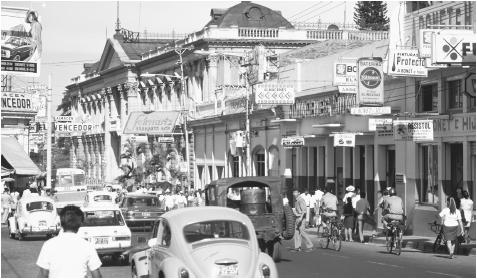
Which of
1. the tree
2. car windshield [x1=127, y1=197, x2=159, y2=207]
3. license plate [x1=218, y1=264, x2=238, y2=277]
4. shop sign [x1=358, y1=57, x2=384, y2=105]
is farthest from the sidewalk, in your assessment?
the tree

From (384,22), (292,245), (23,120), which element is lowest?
(292,245)

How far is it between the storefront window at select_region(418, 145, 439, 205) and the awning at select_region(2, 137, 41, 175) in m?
14.9

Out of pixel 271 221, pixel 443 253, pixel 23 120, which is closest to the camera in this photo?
pixel 271 221

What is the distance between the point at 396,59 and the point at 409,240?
5.70 meters

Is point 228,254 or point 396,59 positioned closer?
point 228,254

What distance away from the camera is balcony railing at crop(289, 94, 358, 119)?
135 ft

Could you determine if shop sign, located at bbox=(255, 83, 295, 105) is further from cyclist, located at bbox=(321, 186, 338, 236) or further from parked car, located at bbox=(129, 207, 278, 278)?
parked car, located at bbox=(129, 207, 278, 278)

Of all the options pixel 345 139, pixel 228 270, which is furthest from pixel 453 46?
pixel 228 270

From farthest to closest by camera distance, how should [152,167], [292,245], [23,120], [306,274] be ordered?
[152,167], [23,120], [292,245], [306,274]

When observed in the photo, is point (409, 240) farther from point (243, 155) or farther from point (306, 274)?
→ point (243, 155)

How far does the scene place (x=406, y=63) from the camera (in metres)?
31.5

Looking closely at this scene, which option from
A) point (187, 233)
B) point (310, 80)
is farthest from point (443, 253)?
point (310, 80)

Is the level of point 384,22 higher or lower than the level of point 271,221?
higher

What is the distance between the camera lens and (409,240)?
3144 centimetres
